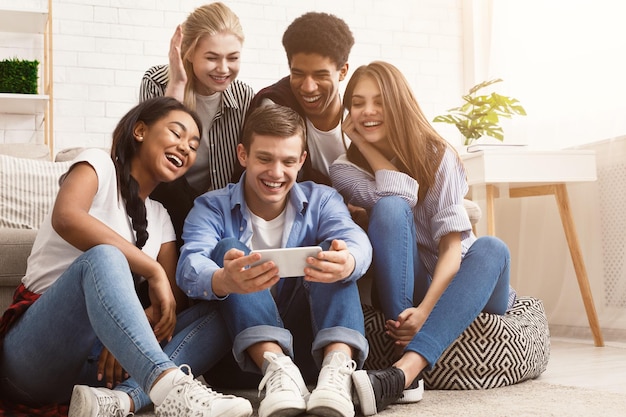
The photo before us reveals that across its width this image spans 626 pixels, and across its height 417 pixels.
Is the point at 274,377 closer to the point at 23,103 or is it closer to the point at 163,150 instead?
the point at 163,150

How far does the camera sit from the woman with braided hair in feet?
3.96

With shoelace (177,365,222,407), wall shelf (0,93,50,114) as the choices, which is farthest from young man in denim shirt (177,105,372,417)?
wall shelf (0,93,50,114)

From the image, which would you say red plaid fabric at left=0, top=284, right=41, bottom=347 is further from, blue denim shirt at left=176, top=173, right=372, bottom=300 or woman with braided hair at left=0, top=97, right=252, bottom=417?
blue denim shirt at left=176, top=173, right=372, bottom=300

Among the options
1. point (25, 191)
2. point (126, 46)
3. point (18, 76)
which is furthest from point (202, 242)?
point (126, 46)

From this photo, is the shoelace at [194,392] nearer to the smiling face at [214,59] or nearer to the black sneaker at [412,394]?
the black sneaker at [412,394]

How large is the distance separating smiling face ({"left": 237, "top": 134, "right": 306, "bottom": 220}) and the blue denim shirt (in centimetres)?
5

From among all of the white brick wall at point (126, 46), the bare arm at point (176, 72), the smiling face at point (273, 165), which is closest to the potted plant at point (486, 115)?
the white brick wall at point (126, 46)

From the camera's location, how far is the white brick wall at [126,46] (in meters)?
3.34

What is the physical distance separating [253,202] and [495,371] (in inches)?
27.7

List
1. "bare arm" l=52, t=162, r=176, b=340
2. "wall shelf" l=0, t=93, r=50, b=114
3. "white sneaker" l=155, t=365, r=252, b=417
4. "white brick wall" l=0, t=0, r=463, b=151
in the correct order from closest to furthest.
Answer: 1. "white sneaker" l=155, t=365, r=252, b=417
2. "bare arm" l=52, t=162, r=176, b=340
3. "wall shelf" l=0, t=93, r=50, b=114
4. "white brick wall" l=0, t=0, r=463, b=151

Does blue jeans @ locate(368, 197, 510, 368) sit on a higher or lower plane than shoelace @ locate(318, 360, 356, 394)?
higher

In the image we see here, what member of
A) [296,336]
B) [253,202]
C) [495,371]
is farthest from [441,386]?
[253,202]

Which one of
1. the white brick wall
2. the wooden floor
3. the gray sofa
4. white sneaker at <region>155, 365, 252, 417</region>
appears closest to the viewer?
white sneaker at <region>155, 365, 252, 417</region>

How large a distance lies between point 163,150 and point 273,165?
9.5 inches
